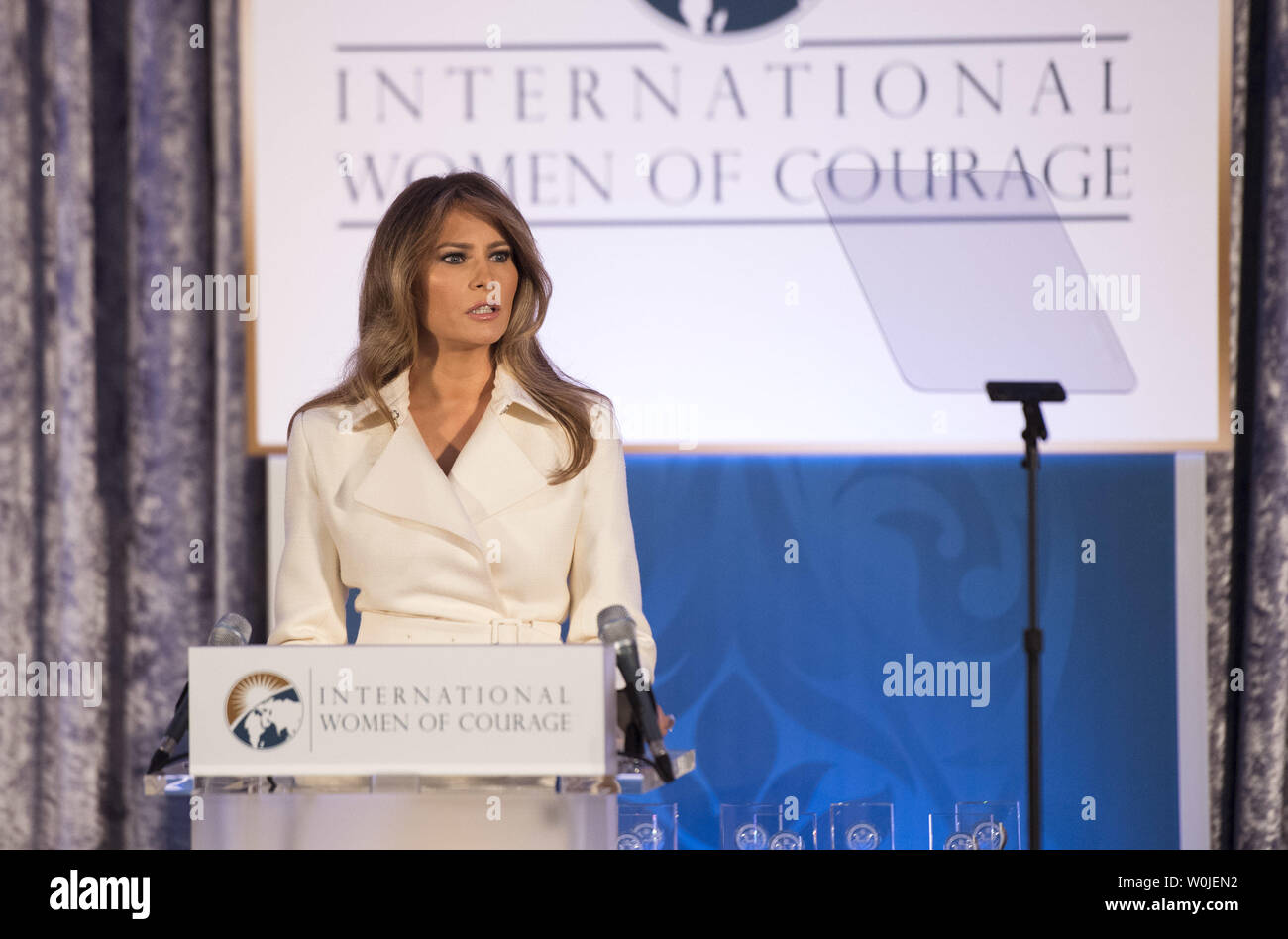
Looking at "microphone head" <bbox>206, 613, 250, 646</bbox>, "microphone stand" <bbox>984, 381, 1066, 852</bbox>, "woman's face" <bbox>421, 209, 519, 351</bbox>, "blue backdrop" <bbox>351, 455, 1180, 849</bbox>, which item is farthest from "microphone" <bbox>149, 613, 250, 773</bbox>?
"blue backdrop" <bbox>351, 455, 1180, 849</bbox>

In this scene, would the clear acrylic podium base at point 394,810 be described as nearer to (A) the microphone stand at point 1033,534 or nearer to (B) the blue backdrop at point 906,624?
(A) the microphone stand at point 1033,534

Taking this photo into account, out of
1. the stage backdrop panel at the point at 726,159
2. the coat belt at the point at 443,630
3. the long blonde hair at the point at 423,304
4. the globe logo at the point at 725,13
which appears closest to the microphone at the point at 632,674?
the coat belt at the point at 443,630

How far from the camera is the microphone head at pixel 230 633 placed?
1.84 metres

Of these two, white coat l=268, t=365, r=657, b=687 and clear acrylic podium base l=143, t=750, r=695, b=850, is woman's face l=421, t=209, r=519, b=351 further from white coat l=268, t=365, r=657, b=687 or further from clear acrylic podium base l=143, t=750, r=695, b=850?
clear acrylic podium base l=143, t=750, r=695, b=850

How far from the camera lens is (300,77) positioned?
138 inches

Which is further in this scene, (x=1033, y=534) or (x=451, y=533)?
(x=1033, y=534)

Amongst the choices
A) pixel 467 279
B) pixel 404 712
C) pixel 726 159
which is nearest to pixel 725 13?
pixel 726 159

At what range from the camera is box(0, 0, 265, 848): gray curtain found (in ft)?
11.6

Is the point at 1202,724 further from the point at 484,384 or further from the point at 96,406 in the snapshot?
the point at 96,406

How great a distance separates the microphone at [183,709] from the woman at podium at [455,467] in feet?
1.04

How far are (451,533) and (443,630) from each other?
154 millimetres

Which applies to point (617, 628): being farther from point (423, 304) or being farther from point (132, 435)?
point (132, 435)

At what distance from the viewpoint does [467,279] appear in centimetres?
243

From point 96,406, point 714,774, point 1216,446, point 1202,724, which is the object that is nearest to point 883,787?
point 714,774
